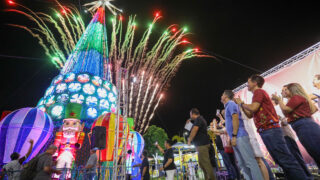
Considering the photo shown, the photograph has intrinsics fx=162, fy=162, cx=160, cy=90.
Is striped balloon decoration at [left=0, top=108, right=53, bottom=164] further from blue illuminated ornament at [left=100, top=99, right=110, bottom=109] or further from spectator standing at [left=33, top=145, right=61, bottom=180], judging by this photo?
spectator standing at [left=33, top=145, right=61, bottom=180]

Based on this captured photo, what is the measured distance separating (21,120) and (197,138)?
9221 millimetres

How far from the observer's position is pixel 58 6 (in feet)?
46.7

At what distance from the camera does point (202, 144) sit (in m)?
3.92

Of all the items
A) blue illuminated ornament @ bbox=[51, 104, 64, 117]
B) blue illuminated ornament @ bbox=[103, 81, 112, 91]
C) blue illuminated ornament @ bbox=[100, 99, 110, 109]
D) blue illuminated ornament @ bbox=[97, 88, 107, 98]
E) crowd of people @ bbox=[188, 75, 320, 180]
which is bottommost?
crowd of people @ bbox=[188, 75, 320, 180]

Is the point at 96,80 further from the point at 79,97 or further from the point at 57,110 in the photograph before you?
the point at 57,110

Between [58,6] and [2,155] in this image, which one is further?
[58,6]

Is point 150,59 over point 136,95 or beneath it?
over

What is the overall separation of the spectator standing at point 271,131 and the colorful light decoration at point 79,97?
10.8 meters

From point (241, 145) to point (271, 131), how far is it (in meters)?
0.69

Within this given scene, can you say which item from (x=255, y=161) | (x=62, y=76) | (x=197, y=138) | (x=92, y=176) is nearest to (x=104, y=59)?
(x=62, y=76)

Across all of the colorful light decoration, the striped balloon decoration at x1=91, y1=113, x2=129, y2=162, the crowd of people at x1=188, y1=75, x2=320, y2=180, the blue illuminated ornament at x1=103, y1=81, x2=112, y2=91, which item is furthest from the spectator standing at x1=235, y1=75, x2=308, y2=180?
the blue illuminated ornament at x1=103, y1=81, x2=112, y2=91

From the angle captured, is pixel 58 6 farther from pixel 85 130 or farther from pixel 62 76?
pixel 85 130

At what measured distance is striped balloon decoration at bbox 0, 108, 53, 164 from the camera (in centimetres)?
789

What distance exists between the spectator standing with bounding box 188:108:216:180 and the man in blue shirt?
64cm
